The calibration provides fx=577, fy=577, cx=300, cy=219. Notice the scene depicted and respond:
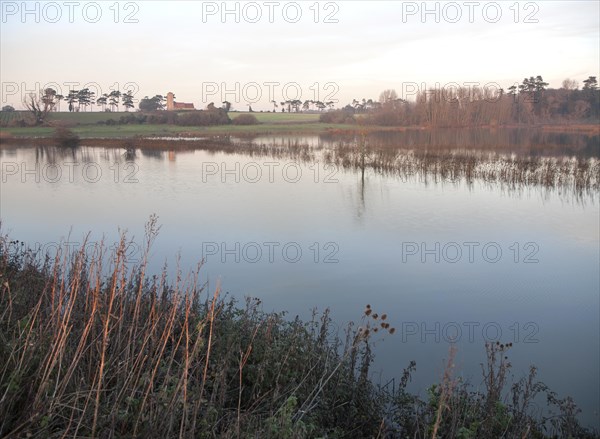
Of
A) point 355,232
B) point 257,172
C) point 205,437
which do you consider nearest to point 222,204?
point 355,232

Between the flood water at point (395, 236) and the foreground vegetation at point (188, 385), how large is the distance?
69 centimetres

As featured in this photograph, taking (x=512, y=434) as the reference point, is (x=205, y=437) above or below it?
above

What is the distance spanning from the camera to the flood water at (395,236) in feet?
15.9

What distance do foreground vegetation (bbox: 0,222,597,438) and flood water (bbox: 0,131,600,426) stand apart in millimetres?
690

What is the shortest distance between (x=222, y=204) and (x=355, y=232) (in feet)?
11.4

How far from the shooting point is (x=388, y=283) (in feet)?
20.6

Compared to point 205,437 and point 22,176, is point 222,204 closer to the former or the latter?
point 22,176

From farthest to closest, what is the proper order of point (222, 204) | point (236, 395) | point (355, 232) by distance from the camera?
point (222, 204), point (355, 232), point (236, 395)

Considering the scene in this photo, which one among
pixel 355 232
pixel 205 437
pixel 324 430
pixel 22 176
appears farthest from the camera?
pixel 22 176

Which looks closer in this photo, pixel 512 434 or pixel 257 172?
pixel 512 434

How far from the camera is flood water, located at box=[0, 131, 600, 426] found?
4844 mm

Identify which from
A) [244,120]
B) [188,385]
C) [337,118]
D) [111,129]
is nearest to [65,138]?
[111,129]

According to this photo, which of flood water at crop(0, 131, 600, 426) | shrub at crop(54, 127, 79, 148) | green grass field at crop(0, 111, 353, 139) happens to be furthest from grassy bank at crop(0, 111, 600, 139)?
flood water at crop(0, 131, 600, 426)

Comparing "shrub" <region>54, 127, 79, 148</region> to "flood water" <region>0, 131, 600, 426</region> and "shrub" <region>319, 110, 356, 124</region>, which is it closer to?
"flood water" <region>0, 131, 600, 426</region>
